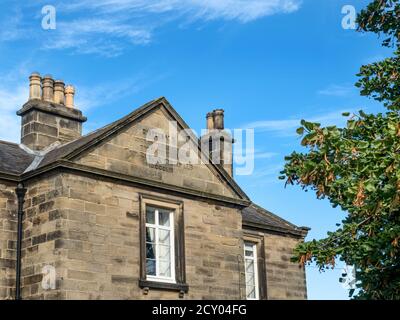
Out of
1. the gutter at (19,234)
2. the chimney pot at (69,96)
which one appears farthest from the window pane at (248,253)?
the gutter at (19,234)

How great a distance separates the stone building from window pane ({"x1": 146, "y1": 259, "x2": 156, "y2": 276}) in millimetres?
28

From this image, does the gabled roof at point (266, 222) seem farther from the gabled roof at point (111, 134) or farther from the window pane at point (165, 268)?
the window pane at point (165, 268)

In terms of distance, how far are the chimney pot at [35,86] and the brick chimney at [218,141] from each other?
6122 millimetres

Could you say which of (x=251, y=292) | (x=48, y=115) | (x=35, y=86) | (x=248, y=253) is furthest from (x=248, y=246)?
(x=35, y=86)

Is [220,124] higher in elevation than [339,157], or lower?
higher

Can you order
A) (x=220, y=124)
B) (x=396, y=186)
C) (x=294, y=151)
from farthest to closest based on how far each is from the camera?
(x=220, y=124), (x=294, y=151), (x=396, y=186)

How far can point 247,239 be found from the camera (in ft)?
72.5

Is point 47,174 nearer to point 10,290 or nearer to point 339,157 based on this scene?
point 10,290

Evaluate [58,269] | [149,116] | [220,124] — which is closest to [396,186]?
[58,269]

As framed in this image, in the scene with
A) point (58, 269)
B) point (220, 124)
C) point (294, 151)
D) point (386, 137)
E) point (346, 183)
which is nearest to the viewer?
point (386, 137)

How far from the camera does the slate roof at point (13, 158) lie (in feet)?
57.6

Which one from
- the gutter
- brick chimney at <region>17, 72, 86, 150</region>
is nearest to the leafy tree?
the gutter

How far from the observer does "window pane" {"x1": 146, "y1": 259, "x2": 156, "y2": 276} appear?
687 inches
